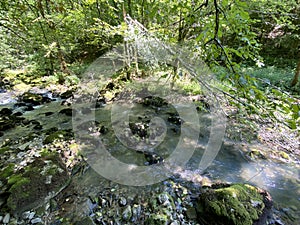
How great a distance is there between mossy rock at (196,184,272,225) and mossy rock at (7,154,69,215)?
7.96ft

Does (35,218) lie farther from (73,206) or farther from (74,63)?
(74,63)

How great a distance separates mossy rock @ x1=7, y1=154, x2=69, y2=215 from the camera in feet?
9.35

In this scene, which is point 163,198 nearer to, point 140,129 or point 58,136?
point 140,129

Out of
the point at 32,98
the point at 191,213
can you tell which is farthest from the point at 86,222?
the point at 32,98

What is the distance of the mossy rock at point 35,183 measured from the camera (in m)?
2.85

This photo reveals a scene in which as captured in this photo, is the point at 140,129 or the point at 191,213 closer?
the point at 191,213

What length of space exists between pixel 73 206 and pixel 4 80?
10.2m

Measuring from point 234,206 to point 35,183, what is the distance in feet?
10.3

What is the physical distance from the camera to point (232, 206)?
2670 mm

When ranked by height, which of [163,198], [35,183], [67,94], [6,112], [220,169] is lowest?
[67,94]

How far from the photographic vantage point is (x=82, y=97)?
8000mm

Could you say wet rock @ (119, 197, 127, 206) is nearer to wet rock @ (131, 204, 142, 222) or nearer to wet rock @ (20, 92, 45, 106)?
wet rock @ (131, 204, 142, 222)

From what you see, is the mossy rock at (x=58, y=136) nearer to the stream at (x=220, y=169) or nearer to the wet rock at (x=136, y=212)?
the stream at (x=220, y=169)

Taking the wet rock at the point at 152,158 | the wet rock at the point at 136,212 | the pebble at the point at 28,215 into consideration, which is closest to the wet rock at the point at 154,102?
the wet rock at the point at 152,158
